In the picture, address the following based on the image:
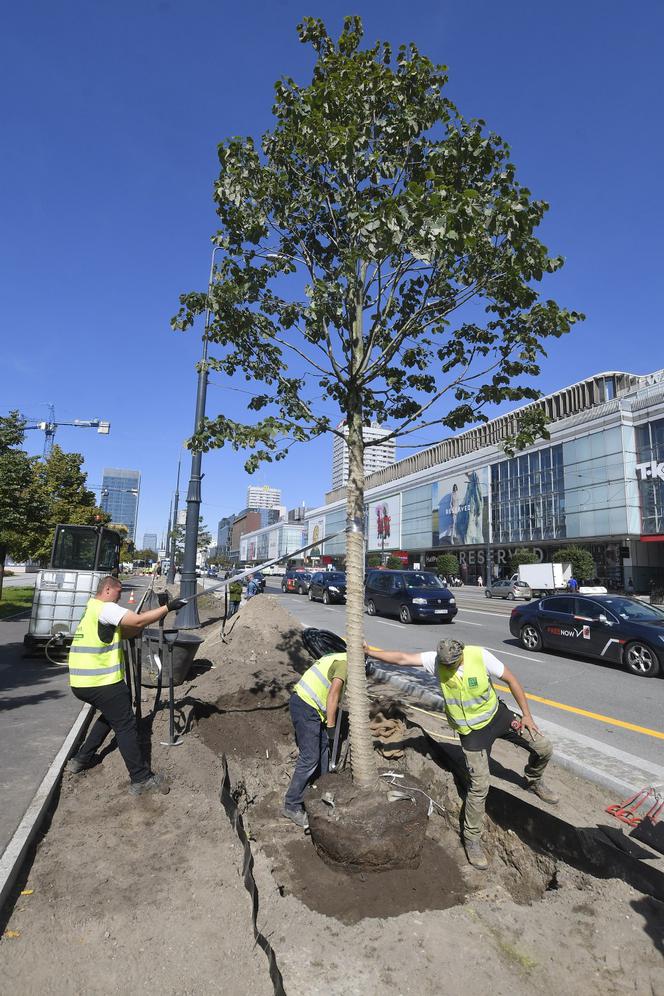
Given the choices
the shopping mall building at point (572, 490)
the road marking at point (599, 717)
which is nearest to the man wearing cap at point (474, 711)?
the road marking at point (599, 717)

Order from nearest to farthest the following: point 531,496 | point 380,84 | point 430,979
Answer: point 430,979 < point 380,84 < point 531,496

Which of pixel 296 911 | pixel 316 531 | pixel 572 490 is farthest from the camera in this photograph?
pixel 316 531

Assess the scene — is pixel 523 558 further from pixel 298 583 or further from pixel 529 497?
pixel 298 583

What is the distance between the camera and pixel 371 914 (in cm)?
295

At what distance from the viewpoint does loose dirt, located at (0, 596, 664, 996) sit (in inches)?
97.6

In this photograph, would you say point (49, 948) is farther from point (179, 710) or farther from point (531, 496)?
point (531, 496)

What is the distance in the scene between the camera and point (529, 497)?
6034 centimetres

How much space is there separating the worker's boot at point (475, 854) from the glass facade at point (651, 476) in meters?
50.3

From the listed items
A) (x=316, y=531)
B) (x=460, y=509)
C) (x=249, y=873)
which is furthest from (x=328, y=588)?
(x=316, y=531)

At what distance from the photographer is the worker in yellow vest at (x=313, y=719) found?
4.05 metres

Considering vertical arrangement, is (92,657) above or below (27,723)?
above

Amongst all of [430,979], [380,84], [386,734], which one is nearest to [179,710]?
[386,734]

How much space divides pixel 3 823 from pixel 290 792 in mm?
2035

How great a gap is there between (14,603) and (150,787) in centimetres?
1945
